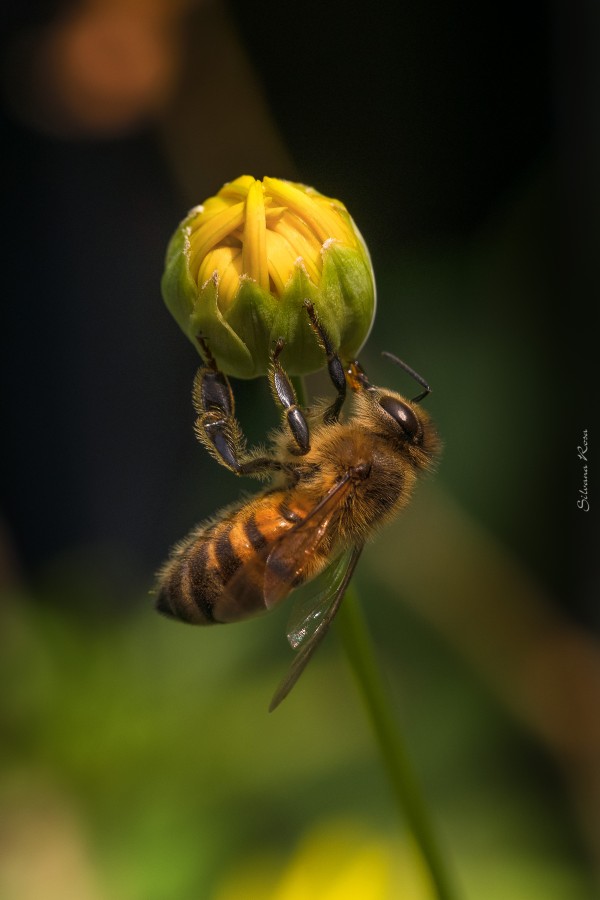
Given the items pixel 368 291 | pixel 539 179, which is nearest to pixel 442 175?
pixel 539 179

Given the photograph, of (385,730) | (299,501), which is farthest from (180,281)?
(385,730)

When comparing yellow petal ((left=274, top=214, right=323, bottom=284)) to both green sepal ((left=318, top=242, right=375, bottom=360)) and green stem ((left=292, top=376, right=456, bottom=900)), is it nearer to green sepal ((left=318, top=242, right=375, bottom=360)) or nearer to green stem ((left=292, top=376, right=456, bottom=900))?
green sepal ((left=318, top=242, right=375, bottom=360))

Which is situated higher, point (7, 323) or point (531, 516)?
point (7, 323)

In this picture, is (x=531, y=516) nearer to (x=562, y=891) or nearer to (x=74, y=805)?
(x=562, y=891)

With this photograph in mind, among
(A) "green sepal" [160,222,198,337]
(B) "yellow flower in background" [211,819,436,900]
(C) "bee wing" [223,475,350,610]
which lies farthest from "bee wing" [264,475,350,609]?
(B) "yellow flower in background" [211,819,436,900]
